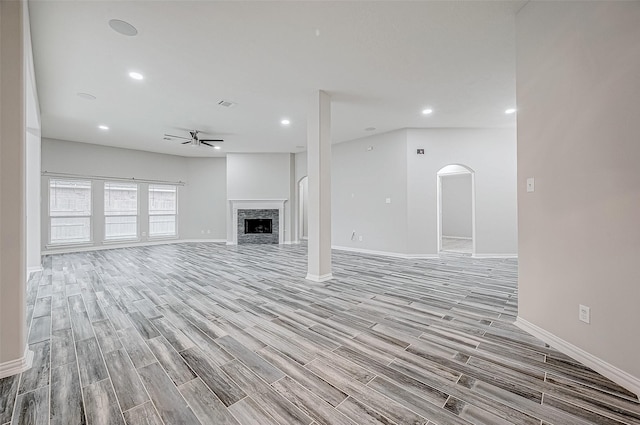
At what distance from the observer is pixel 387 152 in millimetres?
6363

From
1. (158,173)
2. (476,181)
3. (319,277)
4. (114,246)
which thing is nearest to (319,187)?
(319,277)

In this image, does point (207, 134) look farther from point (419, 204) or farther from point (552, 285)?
point (552, 285)

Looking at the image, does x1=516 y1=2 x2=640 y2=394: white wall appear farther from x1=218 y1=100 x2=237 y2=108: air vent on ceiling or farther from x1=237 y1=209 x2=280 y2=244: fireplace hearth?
x1=237 y1=209 x2=280 y2=244: fireplace hearth

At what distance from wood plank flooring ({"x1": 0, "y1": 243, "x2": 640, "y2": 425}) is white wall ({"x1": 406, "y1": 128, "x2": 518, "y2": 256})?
238cm

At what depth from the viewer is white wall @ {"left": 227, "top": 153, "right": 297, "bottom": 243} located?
850 cm

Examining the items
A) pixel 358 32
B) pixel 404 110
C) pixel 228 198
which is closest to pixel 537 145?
pixel 358 32

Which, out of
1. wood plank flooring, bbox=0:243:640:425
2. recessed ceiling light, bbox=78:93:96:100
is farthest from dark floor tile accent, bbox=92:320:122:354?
recessed ceiling light, bbox=78:93:96:100

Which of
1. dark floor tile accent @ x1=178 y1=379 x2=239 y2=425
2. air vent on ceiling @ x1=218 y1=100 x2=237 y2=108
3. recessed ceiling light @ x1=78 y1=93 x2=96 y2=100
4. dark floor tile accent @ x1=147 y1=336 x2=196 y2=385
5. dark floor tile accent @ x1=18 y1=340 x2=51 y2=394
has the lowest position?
dark floor tile accent @ x1=18 y1=340 x2=51 y2=394

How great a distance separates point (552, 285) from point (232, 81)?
440 cm

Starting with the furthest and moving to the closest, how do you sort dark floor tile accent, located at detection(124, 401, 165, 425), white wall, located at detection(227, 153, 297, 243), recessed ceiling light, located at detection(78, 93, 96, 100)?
white wall, located at detection(227, 153, 297, 243)
recessed ceiling light, located at detection(78, 93, 96, 100)
dark floor tile accent, located at detection(124, 401, 165, 425)

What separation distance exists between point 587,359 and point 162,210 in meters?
10.2

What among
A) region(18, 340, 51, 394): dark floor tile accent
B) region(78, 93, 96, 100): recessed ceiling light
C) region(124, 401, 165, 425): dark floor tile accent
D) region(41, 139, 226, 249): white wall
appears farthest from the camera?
region(41, 139, 226, 249): white wall

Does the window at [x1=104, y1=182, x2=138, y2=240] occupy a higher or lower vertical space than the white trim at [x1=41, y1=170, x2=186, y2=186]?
lower

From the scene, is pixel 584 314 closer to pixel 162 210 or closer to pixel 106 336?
pixel 106 336
